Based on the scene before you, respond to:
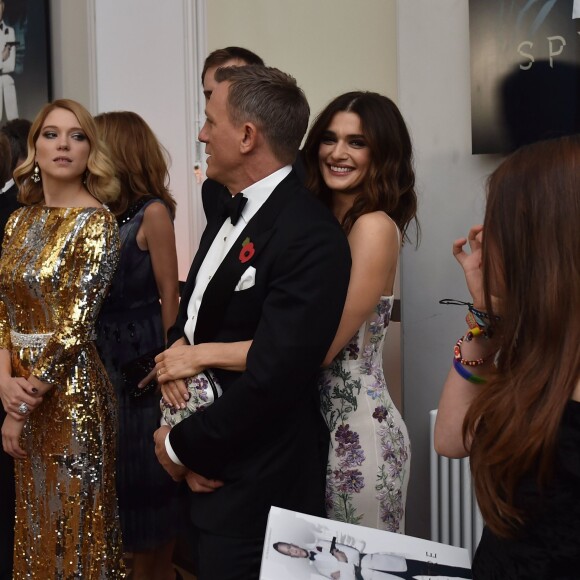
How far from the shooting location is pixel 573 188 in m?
1.09

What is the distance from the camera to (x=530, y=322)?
1120 mm

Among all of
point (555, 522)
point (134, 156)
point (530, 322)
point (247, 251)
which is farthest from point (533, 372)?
point (134, 156)

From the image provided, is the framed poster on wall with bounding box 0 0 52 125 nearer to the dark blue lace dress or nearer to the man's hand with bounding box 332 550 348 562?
the dark blue lace dress

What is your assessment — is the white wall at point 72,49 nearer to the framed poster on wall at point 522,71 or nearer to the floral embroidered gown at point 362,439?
the framed poster on wall at point 522,71

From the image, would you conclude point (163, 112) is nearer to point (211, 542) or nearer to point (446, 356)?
point (446, 356)

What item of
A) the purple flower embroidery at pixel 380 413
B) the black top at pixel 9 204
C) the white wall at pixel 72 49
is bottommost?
the purple flower embroidery at pixel 380 413

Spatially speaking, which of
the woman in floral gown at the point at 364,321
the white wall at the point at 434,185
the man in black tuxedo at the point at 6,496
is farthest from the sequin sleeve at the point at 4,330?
the white wall at the point at 434,185

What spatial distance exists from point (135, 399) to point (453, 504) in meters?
1.08

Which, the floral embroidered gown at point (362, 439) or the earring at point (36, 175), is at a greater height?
the earring at point (36, 175)

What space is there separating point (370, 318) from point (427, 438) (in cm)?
81

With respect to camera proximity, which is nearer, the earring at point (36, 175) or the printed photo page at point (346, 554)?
the printed photo page at point (346, 554)

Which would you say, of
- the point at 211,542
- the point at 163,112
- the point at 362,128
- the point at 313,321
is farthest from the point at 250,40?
the point at 211,542

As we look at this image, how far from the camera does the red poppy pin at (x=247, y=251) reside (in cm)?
173

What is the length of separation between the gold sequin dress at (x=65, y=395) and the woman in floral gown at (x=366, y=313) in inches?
27.7
